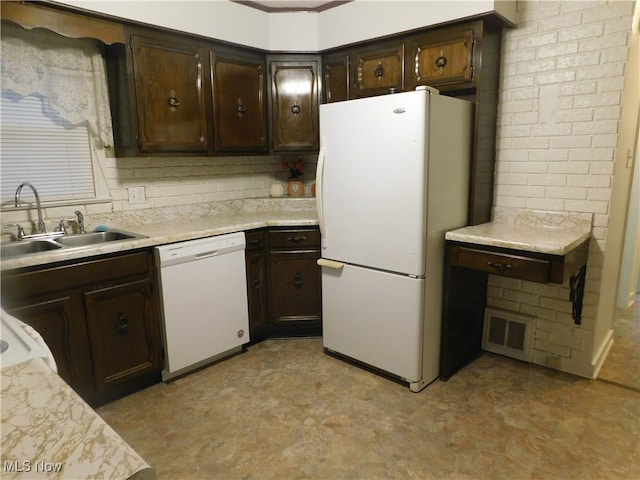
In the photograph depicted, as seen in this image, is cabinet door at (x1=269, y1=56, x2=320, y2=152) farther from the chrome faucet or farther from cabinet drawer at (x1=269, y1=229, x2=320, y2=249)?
the chrome faucet

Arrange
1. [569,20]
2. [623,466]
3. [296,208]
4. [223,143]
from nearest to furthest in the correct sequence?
1. [623,466]
2. [569,20]
3. [223,143]
4. [296,208]

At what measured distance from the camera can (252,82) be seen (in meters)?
3.04

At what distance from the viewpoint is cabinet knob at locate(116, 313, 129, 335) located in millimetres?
2262

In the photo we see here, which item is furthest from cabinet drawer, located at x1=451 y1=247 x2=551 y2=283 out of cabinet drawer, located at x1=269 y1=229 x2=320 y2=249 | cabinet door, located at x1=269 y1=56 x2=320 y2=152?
cabinet door, located at x1=269 y1=56 x2=320 y2=152

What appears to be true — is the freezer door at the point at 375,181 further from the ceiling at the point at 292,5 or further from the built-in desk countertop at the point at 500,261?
the ceiling at the point at 292,5

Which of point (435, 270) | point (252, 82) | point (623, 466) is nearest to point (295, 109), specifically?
point (252, 82)

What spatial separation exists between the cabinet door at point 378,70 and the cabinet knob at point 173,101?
121 cm

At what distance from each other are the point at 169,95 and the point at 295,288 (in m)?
1.51

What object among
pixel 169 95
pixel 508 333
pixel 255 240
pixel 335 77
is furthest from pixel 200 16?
pixel 508 333

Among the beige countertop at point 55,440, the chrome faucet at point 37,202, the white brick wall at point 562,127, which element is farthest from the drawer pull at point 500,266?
the chrome faucet at point 37,202

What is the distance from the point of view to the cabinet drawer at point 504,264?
2.04 m

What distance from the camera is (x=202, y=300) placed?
2580mm

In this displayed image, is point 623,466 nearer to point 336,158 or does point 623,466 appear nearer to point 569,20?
point 336,158

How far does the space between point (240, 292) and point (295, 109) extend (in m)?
1.44
